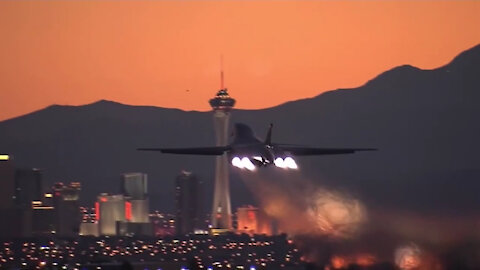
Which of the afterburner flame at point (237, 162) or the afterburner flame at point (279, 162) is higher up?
the afterburner flame at point (237, 162)

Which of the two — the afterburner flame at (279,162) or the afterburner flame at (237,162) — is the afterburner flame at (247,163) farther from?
the afterburner flame at (279,162)

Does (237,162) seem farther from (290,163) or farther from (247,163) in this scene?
(290,163)

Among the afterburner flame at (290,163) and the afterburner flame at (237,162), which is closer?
the afterburner flame at (290,163)

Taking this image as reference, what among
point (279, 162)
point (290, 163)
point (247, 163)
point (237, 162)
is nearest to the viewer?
point (279, 162)

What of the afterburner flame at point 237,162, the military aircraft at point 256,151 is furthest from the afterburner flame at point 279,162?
the afterburner flame at point 237,162

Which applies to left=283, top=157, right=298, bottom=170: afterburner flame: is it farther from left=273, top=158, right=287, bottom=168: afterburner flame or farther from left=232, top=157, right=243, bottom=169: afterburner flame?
left=232, top=157, right=243, bottom=169: afterburner flame

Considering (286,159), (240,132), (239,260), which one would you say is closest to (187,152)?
(240,132)

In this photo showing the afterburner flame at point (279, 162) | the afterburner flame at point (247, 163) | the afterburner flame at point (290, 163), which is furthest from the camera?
the afterburner flame at point (247, 163)

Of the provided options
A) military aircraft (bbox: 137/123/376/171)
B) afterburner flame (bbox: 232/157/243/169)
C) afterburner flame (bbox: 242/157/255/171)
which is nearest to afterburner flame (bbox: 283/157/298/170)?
military aircraft (bbox: 137/123/376/171)

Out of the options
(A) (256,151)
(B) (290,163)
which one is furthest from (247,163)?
(B) (290,163)

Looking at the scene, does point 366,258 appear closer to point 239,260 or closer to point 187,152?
point 187,152

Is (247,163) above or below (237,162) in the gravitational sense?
below
